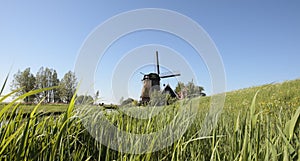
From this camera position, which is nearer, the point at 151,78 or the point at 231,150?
the point at 231,150

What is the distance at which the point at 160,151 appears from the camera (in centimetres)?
149

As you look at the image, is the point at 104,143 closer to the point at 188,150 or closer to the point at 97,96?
the point at 188,150

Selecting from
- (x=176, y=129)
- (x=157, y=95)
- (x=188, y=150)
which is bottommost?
(x=188, y=150)

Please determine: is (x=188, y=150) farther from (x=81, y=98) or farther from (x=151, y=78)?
(x=151, y=78)

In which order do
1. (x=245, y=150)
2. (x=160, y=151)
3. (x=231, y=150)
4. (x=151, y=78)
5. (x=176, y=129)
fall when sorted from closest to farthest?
1. (x=245, y=150)
2. (x=231, y=150)
3. (x=160, y=151)
4. (x=176, y=129)
5. (x=151, y=78)

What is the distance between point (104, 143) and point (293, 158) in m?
1.01

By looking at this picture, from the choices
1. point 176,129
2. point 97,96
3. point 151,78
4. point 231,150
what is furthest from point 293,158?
point 151,78

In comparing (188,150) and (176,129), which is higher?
(176,129)

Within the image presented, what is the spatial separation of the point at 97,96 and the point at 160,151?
0.85 m

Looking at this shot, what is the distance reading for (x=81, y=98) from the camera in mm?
2256

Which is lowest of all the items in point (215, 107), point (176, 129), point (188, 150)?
point (188, 150)

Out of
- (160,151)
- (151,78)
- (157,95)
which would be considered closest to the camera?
(160,151)

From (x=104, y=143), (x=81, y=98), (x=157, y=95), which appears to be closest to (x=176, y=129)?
(x=104, y=143)

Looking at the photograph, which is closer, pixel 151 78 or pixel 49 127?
pixel 49 127
